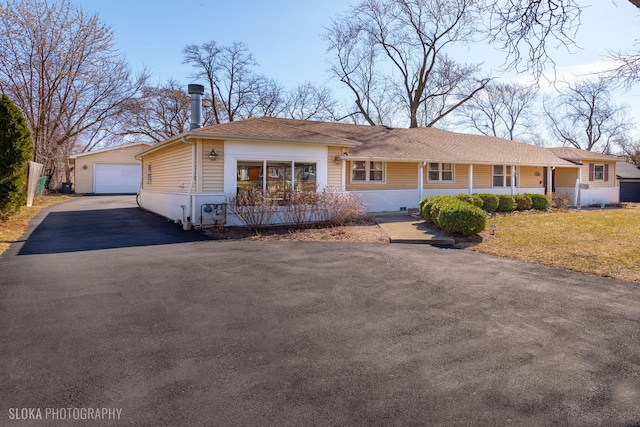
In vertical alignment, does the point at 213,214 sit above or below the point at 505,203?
below

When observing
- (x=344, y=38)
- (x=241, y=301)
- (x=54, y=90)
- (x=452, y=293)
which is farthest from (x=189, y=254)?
(x=344, y=38)

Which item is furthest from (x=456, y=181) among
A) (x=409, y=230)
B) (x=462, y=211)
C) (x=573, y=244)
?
(x=573, y=244)

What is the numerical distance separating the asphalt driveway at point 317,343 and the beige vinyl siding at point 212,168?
15.6 feet

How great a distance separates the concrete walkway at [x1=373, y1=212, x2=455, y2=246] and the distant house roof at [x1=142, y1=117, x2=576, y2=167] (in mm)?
2793

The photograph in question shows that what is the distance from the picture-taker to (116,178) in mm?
30594

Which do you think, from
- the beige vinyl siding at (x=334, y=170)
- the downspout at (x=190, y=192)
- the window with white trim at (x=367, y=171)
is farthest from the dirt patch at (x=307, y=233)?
the window with white trim at (x=367, y=171)

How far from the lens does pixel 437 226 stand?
37.9ft

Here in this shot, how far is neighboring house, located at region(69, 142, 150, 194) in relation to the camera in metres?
29.5

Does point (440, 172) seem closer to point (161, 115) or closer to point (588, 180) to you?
point (588, 180)

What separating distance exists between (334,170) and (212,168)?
14.4 feet

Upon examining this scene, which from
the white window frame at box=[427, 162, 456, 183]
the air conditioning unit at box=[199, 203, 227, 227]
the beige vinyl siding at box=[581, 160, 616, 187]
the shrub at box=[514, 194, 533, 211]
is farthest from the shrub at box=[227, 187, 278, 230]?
the beige vinyl siding at box=[581, 160, 616, 187]

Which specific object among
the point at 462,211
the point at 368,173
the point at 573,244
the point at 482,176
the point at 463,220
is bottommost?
the point at 573,244

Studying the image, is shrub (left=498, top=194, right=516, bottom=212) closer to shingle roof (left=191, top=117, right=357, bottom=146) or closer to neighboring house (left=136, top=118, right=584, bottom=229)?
neighboring house (left=136, top=118, right=584, bottom=229)

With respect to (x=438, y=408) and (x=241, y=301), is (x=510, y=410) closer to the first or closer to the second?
(x=438, y=408)
